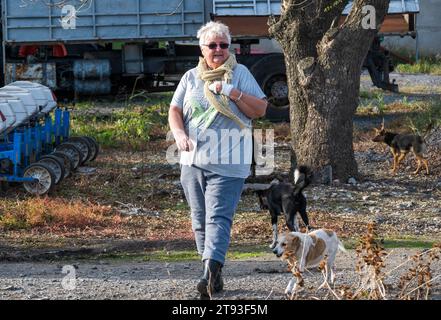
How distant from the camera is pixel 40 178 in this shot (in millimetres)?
13602

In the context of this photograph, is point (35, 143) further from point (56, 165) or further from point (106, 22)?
point (106, 22)

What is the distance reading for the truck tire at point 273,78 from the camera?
69.9 ft

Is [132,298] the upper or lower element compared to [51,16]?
lower

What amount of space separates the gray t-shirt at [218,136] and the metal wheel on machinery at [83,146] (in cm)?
823

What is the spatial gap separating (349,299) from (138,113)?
14.0 m

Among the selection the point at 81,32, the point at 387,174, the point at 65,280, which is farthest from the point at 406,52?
the point at 65,280

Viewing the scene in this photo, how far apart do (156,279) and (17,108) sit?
6.05 m

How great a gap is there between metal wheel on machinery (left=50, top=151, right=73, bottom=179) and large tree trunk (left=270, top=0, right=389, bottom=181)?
2995 millimetres

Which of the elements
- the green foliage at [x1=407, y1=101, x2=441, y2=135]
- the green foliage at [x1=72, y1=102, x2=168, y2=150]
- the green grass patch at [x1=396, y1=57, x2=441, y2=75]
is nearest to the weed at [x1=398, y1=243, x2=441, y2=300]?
the green foliage at [x1=407, y1=101, x2=441, y2=135]

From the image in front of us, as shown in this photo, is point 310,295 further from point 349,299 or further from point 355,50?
point 355,50

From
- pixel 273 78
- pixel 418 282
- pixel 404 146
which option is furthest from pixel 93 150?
pixel 418 282

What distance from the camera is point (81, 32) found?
21250mm

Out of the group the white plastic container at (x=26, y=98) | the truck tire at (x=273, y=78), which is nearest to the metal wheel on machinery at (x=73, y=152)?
the white plastic container at (x=26, y=98)

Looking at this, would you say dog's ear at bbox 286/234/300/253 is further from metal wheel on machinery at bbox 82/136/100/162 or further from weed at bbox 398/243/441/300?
metal wheel on machinery at bbox 82/136/100/162
